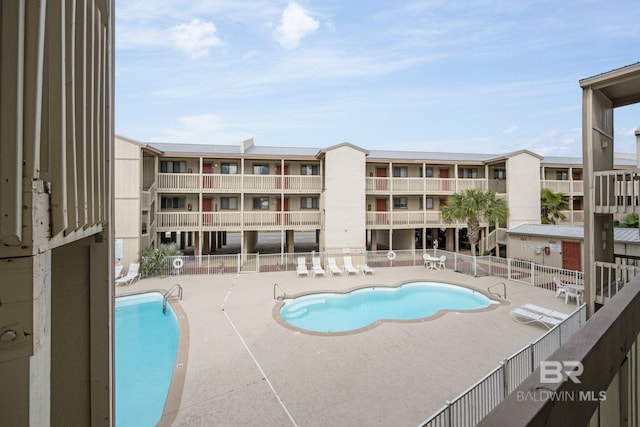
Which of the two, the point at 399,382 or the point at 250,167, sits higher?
the point at 250,167

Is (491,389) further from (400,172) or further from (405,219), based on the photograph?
(400,172)

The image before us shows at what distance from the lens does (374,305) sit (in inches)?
563

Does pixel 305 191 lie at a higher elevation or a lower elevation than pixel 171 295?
higher

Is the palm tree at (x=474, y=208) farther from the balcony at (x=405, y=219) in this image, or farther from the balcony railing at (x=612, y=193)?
the balcony railing at (x=612, y=193)

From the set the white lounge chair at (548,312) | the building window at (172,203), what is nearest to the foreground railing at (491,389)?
the white lounge chair at (548,312)

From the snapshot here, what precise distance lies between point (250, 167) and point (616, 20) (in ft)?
70.1

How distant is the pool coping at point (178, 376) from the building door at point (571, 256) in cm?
2056

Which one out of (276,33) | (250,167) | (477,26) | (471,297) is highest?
(276,33)

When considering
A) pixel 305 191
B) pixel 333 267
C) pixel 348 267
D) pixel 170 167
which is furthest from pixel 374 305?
pixel 170 167

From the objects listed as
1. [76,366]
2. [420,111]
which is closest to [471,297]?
[76,366]

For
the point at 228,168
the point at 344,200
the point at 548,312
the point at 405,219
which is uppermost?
the point at 228,168

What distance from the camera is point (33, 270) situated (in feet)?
4.10

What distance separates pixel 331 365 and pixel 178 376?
3880 mm

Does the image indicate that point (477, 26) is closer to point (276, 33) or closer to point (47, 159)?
point (276, 33)
